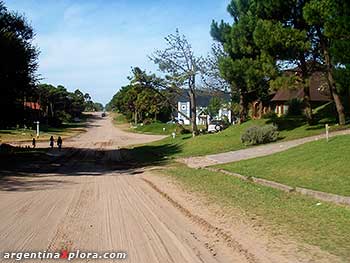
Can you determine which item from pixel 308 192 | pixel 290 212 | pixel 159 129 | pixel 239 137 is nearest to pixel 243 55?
pixel 239 137

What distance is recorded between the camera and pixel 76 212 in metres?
12.8

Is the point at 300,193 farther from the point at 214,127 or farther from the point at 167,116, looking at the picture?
the point at 167,116

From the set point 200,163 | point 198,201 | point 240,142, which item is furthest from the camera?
point 240,142

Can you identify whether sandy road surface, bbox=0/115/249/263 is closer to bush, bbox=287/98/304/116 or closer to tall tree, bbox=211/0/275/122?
tall tree, bbox=211/0/275/122

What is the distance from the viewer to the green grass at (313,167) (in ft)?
52.1

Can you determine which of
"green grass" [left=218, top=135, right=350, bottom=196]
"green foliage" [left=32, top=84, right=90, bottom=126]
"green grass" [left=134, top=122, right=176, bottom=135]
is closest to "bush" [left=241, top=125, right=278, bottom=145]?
"green grass" [left=218, top=135, right=350, bottom=196]

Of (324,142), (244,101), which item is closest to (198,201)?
(324,142)

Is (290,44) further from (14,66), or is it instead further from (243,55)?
(14,66)

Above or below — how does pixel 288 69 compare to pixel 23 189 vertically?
above

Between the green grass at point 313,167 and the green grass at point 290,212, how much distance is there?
1.32 meters

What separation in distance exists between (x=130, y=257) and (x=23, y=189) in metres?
11.8

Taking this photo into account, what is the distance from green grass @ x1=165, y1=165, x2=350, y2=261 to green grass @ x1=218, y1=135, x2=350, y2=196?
1.32 metres

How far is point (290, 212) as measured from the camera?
11.8 metres

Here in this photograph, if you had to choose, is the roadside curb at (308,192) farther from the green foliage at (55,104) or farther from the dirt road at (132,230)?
the green foliage at (55,104)
